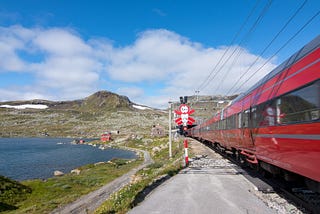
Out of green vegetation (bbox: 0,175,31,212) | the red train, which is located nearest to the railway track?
the red train

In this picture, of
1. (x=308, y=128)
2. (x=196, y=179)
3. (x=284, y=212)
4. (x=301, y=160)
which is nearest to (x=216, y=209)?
(x=284, y=212)

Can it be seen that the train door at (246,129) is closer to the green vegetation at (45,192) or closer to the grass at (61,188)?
the grass at (61,188)

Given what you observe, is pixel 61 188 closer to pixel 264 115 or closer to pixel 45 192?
pixel 45 192

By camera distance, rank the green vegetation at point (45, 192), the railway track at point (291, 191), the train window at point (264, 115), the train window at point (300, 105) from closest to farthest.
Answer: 1. the train window at point (300, 105)
2. the railway track at point (291, 191)
3. the train window at point (264, 115)
4. the green vegetation at point (45, 192)

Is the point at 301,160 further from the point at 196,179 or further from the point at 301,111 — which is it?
the point at 196,179

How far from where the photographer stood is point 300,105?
6.96 m

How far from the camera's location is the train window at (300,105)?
6.13 metres

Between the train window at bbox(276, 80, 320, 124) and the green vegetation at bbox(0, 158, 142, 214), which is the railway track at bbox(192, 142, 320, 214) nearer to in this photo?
the train window at bbox(276, 80, 320, 124)

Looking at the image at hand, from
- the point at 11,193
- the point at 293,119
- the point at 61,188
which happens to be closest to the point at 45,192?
the point at 61,188

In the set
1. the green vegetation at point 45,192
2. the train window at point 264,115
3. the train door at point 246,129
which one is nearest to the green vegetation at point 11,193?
the green vegetation at point 45,192

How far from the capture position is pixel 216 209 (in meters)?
7.56

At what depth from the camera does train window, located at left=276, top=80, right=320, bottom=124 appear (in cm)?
613

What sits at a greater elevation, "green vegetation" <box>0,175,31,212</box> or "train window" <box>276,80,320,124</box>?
"train window" <box>276,80,320,124</box>

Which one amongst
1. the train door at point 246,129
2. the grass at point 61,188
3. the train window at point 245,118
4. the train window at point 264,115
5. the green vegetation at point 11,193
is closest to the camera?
the train window at point 264,115
